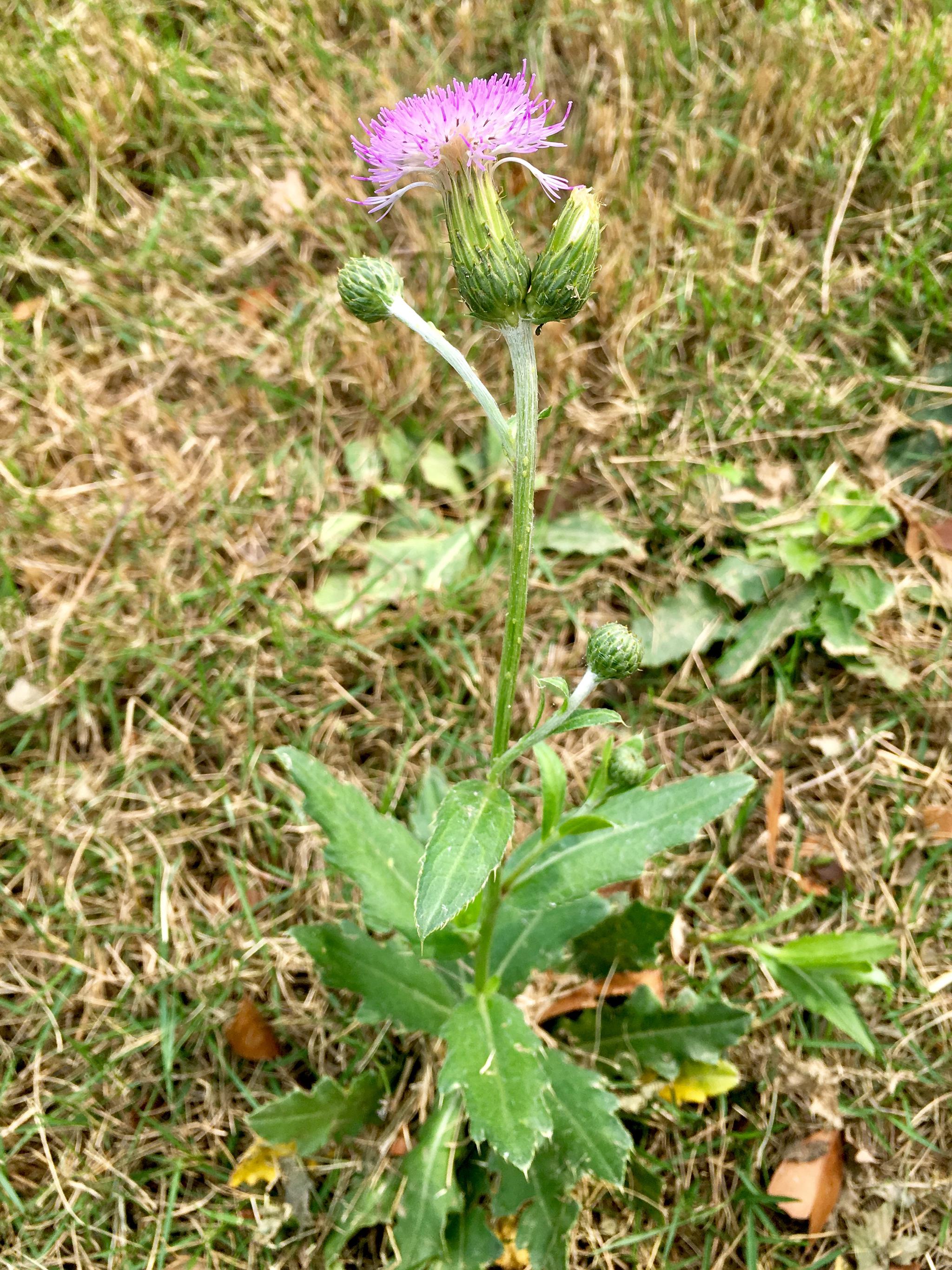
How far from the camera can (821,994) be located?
260 centimetres

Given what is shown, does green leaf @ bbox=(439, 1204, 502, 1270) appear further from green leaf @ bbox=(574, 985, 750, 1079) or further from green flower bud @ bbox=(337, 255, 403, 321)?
green flower bud @ bbox=(337, 255, 403, 321)

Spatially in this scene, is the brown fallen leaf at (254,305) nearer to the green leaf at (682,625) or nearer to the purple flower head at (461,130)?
the green leaf at (682,625)

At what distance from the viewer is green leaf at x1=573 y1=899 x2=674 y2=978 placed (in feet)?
8.64

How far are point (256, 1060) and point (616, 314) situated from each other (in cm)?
281

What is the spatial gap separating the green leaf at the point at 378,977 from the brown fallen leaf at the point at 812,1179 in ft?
3.31

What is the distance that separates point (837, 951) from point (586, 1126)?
0.83 metres

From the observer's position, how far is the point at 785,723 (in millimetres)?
3117

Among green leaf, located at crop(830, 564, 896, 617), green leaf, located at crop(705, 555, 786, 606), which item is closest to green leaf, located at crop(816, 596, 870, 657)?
green leaf, located at crop(830, 564, 896, 617)

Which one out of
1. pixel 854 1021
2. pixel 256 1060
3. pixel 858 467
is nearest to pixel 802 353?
pixel 858 467

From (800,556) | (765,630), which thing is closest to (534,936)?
(765,630)

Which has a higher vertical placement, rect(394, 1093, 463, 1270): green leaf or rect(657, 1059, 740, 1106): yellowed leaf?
rect(394, 1093, 463, 1270): green leaf

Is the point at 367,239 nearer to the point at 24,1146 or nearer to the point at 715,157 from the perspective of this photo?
the point at 715,157

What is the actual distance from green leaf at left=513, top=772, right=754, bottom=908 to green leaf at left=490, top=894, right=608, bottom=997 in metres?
0.27

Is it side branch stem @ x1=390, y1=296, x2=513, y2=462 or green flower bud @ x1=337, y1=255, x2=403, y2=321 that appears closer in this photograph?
side branch stem @ x1=390, y1=296, x2=513, y2=462
